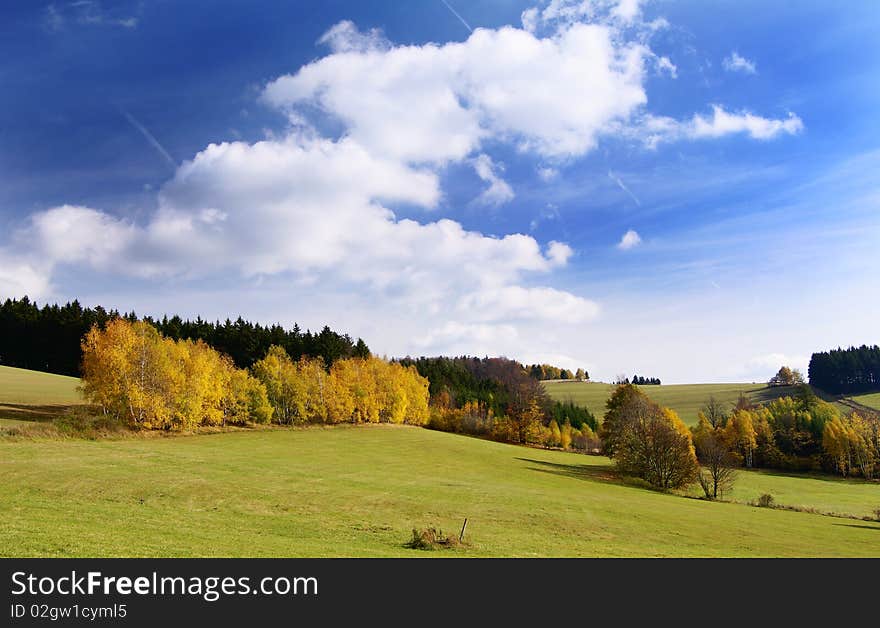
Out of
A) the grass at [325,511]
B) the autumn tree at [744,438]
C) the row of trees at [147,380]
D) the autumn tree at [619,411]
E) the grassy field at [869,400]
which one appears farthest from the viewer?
the grassy field at [869,400]

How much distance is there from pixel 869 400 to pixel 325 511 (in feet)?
724

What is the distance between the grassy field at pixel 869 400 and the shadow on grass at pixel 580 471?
143650 millimetres

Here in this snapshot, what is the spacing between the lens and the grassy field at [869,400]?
170 m

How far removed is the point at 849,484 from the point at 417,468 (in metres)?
96.3

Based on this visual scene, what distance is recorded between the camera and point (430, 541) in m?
24.5

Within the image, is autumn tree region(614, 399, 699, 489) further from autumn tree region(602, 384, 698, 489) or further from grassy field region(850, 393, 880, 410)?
grassy field region(850, 393, 880, 410)

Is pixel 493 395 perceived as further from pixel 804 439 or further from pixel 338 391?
pixel 804 439

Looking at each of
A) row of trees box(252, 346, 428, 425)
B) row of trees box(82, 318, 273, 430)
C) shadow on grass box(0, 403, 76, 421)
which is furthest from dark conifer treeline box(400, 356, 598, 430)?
shadow on grass box(0, 403, 76, 421)

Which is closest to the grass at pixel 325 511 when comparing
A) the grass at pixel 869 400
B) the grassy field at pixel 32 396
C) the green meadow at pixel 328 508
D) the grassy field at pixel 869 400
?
the green meadow at pixel 328 508

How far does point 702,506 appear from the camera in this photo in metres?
54.2

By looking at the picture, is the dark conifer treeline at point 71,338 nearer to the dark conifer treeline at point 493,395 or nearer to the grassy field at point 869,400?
the dark conifer treeline at point 493,395
